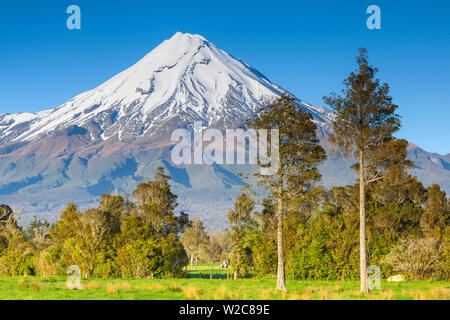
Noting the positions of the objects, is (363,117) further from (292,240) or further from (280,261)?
(292,240)

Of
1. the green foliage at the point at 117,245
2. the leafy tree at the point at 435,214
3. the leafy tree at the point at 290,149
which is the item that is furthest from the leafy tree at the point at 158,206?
the leafy tree at the point at 435,214

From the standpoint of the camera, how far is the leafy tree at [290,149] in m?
26.1

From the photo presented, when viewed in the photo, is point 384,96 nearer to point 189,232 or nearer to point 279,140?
point 279,140

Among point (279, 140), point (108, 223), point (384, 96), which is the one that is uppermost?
point (384, 96)

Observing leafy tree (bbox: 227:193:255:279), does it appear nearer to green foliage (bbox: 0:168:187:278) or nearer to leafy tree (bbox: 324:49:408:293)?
green foliage (bbox: 0:168:187:278)

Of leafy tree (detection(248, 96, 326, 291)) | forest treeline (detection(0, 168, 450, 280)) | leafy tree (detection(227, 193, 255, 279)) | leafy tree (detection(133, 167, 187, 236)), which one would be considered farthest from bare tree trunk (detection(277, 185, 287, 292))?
leafy tree (detection(227, 193, 255, 279))

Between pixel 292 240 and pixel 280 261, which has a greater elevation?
pixel 292 240

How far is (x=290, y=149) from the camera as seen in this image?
26.0 meters

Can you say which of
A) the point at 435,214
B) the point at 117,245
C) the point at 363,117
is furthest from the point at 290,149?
the point at 117,245

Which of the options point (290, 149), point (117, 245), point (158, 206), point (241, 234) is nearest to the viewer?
point (290, 149)

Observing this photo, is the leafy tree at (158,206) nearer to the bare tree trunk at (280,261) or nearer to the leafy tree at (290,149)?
the leafy tree at (290,149)

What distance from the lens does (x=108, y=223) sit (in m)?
38.3
